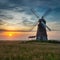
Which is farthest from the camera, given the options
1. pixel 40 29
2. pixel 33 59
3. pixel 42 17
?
pixel 42 17

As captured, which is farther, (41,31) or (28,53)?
(41,31)

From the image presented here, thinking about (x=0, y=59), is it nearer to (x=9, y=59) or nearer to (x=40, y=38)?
(x=9, y=59)

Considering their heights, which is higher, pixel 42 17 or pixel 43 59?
pixel 42 17

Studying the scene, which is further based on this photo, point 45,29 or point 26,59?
point 45,29

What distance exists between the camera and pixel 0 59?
612 inches

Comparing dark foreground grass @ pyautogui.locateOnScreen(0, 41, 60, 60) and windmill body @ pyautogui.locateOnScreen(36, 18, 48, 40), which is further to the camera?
windmill body @ pyautogui.locateOnScreen(36, 18, 48, 40)

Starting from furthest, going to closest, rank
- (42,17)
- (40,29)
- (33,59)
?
(42,17) → (40,29) → (33,59)

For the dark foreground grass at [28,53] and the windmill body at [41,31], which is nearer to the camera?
the dark foreground grass at [28,53]

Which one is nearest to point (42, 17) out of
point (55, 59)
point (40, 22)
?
point (40, 22)

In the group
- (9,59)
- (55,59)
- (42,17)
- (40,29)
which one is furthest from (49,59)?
(42,17)

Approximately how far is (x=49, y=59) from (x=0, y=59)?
4051mm

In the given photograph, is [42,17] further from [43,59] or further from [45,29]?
[43,59]

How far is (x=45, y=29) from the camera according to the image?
73688 millimetres

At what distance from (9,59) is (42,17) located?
6357 cm
